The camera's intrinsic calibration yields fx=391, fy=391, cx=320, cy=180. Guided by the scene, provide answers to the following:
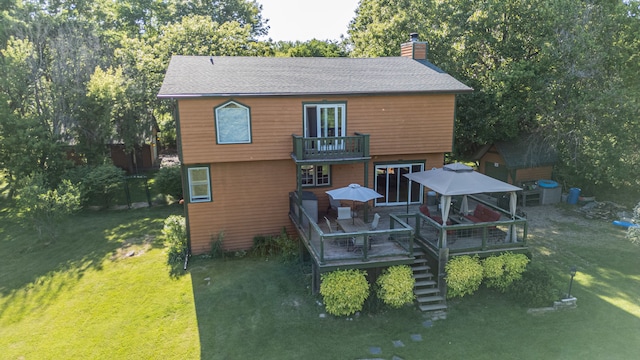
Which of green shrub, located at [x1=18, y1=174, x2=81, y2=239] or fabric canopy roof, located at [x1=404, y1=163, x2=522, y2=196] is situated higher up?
fabric canopy roof, located at [x1=404, y1=163, x2=522, y2=196]

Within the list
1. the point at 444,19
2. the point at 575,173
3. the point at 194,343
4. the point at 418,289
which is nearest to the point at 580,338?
the point at 418,289

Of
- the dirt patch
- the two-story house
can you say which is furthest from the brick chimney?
the dirt patch

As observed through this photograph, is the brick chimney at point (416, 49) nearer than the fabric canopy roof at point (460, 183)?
No

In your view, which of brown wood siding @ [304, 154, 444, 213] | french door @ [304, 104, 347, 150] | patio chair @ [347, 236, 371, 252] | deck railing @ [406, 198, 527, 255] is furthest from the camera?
brown wood siding @ [304, 154, 444, 213]

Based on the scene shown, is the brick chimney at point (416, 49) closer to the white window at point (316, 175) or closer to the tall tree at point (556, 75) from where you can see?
the tall tree at point (556, 75)

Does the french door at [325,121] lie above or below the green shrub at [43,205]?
above

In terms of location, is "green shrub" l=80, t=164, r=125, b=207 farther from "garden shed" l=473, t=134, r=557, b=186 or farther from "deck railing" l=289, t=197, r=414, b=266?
"garden shed" l=473, t=134, r=557, b=186

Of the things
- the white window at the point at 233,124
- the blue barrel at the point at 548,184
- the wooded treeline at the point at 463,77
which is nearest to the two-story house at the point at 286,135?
the white window at the point at 233,124
